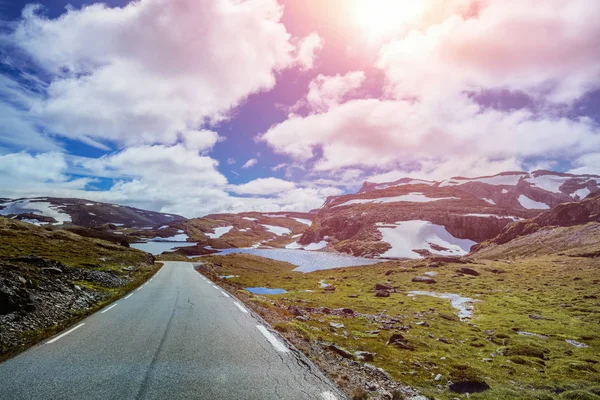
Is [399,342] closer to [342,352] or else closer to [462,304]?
[342,352]

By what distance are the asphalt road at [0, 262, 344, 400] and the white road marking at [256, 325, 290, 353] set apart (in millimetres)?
44

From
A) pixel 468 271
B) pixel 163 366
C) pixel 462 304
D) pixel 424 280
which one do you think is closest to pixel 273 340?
pixel 163 366

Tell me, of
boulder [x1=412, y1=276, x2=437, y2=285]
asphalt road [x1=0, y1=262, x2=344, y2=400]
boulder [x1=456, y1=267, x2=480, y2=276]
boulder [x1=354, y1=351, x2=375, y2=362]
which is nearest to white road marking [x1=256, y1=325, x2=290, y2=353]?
asphalt road [x1=0, y1=262, x2=344, y2=400]

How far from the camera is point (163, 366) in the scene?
9.05m

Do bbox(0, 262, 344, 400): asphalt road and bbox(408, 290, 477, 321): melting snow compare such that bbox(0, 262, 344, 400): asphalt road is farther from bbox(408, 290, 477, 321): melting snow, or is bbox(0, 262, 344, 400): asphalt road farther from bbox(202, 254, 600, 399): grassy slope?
bbox(408, 290, 477, 321): melting snow

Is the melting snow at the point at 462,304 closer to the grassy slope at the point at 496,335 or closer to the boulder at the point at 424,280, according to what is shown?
the grassy slope at the point at 496,335

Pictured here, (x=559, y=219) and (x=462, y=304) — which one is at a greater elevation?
(x=559, y=219)

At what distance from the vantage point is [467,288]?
63.6 meters

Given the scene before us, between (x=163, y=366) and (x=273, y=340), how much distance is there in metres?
5.02

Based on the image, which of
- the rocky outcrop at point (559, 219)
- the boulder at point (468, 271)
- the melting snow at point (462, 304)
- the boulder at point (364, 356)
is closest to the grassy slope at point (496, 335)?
the boulder at point (364, 356)

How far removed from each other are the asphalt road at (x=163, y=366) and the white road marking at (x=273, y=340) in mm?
44

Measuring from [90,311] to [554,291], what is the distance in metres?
73.0

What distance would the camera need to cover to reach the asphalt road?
741 centimetres

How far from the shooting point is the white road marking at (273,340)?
11650mm
